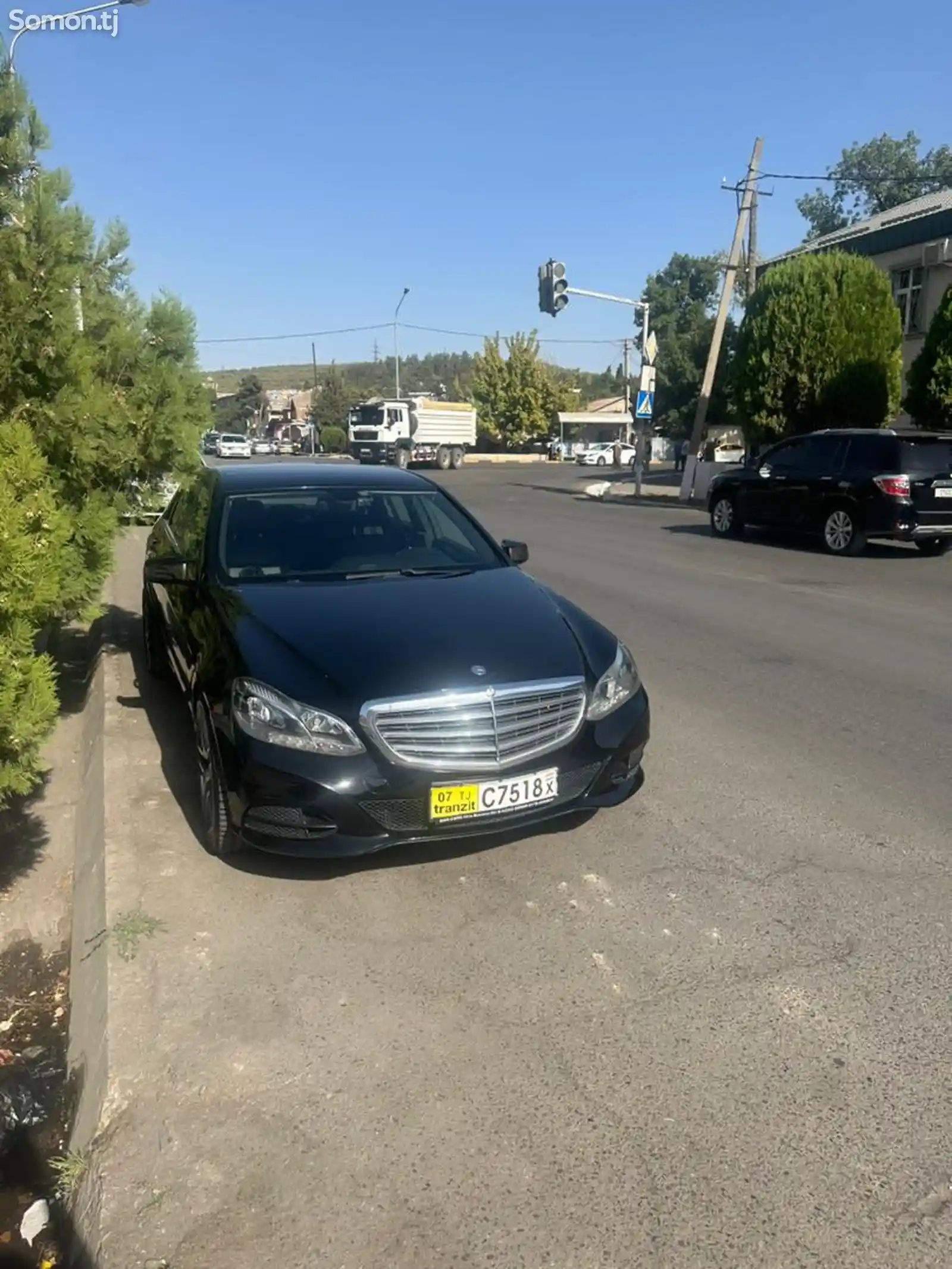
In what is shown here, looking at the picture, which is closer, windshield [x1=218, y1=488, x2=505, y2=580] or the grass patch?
the grass patch

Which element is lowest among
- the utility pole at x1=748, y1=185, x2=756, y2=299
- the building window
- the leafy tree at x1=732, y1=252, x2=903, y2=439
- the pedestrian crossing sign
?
the pedestrian crossing sign

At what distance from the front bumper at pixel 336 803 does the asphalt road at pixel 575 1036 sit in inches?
10.9

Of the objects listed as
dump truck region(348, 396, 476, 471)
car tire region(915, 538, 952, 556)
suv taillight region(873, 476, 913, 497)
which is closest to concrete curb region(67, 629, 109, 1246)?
suv taillight region(873, 476, 913, 497)

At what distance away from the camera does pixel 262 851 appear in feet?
14.0

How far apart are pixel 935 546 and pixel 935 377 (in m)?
3.92

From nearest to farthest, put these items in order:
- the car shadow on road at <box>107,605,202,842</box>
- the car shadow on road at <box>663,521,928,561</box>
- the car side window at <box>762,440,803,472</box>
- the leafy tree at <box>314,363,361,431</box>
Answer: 1. the car shadow on road at <box>107,605,202,842</box>
2. the car shadow on road at <box>663,521,928,561</box>
3. the car side window at <box>762,440,803,472</box>
4. the leafy tree at <box>314,363,361,431</box>

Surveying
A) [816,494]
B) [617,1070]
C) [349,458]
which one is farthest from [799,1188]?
[349,458]

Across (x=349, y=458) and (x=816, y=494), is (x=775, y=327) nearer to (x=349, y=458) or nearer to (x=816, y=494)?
(x=816, y=494)

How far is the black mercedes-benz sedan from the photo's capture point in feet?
12.8

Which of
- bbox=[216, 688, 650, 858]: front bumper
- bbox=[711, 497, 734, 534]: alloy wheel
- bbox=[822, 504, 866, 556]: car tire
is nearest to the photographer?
bbox=[216, 688, 650, 858]: front bumper

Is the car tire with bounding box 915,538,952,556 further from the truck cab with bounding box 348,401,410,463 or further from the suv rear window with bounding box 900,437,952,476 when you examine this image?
the truck cab with bounding box 348,401,410,463

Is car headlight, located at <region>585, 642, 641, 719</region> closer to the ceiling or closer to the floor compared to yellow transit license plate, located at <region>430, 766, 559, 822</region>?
closer to the ceiling

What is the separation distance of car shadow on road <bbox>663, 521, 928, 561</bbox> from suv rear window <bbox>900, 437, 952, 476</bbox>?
131 cm

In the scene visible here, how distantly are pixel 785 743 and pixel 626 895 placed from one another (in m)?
2.30
